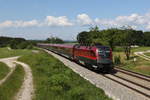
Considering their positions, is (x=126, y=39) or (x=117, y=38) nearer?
(x=126, y=39)

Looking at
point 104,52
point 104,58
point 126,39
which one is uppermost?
point 126,39

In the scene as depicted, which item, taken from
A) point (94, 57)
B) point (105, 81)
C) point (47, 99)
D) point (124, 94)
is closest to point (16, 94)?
point (47, 99)

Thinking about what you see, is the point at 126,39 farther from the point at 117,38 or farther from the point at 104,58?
the point at 104,58

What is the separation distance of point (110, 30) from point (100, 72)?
41.7 metres

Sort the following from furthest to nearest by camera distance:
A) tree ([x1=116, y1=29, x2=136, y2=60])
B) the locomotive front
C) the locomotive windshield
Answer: tree ([x1=116, y1=29, x2=136, y2=60]) → the locomotive windshield → the locomotive front

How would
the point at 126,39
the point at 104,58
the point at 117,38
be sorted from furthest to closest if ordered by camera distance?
the point at 117,38
the point at 126,39
the point at 104,58

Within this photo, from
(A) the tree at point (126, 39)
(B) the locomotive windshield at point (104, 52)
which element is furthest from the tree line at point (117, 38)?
(B) the locomotive windshield at point (104, 52)

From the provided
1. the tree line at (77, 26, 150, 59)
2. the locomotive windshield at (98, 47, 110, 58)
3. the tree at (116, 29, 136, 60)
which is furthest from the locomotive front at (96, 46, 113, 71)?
the tree at (116, 29, 136, 60)

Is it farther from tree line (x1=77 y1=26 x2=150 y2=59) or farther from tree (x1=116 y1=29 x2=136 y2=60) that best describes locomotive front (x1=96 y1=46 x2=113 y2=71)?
tree (x1=116 y1=29 x2=136 y2=60)

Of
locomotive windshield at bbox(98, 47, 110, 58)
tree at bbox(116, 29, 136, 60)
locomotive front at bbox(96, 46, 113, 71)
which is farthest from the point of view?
tree at bbox(116, 29, 136, 60)

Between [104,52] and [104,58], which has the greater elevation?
[104,52]

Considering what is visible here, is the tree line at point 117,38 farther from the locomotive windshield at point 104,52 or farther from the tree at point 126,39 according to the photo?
the locomotive windshield at point 104,52

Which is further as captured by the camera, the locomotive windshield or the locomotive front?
the locomotive windshield

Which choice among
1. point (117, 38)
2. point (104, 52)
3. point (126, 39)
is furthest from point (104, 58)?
point (117, 38)
